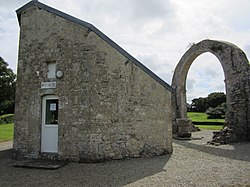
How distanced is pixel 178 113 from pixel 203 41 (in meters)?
6.05

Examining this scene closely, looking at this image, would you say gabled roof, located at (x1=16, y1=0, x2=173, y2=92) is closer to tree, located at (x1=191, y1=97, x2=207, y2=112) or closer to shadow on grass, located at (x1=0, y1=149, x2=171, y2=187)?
shadow on grass, located at (x1=0, y1=149, x2=171, y2=187)

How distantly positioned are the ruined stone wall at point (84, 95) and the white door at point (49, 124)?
19cm

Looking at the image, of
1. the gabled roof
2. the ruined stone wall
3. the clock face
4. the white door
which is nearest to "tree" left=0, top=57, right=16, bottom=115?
the gabled roof

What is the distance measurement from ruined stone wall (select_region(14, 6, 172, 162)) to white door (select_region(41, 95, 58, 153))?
0.62ft

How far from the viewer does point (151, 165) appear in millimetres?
7902

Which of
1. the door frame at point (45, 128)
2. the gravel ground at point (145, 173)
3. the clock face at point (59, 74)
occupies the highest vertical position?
the clock face at point (59, 74)

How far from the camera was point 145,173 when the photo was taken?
6.89 metres

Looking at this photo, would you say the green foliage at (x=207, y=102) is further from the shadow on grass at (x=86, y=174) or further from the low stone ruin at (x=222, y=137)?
the shadow on grass at (x=86, y=174)

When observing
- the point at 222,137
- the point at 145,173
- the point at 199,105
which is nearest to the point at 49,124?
the point at 145,173

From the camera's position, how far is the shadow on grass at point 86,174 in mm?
6125

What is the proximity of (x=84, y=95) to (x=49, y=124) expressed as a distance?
1853mm

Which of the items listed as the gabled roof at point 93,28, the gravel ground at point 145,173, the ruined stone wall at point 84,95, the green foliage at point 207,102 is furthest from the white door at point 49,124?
the green foliage at point 207,102

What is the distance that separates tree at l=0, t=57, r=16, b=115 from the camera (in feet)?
119

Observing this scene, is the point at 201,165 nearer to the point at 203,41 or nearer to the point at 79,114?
the point at 79,114
